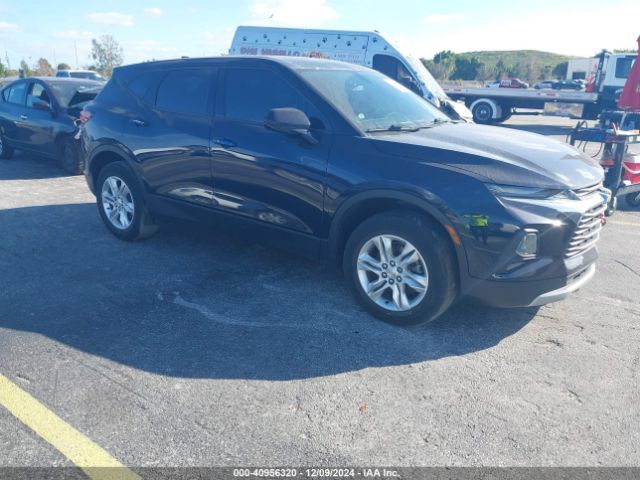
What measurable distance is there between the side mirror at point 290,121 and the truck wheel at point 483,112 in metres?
18.8

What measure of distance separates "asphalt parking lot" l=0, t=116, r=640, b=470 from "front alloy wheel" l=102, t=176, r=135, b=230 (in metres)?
0.65

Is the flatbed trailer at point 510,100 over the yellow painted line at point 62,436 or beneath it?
over

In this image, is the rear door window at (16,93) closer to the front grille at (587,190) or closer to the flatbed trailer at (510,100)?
the front grille at (587,190)

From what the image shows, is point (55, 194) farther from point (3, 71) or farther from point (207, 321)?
Result: point (3, 71)

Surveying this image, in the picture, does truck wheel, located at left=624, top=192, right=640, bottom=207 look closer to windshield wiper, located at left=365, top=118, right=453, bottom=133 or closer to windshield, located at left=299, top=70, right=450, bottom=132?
windshield, located at left=299, top=70, right=450, bottom=132

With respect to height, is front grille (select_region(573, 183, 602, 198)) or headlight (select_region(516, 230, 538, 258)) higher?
front grille (select_region(573, 183, 602, 198))

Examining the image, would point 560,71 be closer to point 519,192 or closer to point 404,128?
point 404,128

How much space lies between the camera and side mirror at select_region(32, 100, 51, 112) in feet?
31.4

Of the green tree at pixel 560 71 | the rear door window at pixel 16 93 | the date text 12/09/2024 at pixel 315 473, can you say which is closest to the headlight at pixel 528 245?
the date text 12/09/2024 at pixel 315 473

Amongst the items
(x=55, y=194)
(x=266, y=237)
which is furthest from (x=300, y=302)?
(x=55, y=194)

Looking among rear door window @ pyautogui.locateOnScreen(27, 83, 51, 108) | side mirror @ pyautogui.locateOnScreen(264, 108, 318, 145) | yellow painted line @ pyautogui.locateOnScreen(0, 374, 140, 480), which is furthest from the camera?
rear door window @ pyautogui.locateOnScreen(27, 83, 51, 108)

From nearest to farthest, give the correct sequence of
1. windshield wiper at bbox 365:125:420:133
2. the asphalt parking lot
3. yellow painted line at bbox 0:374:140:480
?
1. yellow painted line at bbox 0:374:140:480
2. the asphalt parking lot
3. windshield wiper at bbox 365:125:420:133

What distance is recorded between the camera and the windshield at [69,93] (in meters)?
9.61

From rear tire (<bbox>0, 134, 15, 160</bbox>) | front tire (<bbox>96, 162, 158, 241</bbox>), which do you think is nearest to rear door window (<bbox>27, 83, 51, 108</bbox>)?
rear tire (<bbox>0, 134, 15, 160</bbox>)
